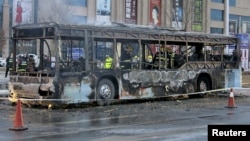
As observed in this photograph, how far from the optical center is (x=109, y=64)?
53.9 feet

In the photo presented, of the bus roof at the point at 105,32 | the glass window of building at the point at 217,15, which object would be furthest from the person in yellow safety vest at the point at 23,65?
the glass window of building at the point at 217,15

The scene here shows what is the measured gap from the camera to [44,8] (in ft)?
85.5

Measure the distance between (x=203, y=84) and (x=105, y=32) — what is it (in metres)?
6.08

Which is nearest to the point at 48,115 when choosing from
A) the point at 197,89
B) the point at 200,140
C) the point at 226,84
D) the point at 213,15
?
the point at 200,140

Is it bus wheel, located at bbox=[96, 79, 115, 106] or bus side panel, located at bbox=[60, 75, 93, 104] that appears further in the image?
bus wheel, located at bbox=[96, 79, 115, 106]

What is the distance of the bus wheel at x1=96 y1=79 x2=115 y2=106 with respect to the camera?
52.4 feet

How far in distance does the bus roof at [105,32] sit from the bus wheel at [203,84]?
1606 mm

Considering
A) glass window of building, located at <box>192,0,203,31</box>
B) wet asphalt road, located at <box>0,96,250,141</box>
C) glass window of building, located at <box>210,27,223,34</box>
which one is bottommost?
wet asphalt road, located at <box>0,96,250,141</box>

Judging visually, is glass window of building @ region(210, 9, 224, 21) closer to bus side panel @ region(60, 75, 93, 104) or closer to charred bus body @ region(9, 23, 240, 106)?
charred bus body @ region(9, 23, 240, 106)

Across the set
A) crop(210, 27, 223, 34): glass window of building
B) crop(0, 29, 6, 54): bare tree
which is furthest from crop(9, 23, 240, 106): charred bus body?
crop(210, 27, 223, 34): glass window of building

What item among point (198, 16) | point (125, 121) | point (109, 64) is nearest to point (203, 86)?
point (109, 64)

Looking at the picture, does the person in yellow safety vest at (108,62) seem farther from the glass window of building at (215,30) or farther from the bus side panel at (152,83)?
the glass window of building at (215,30)

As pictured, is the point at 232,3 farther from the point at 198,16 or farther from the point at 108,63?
the point at 108,63

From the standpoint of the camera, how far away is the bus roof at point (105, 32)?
14781 millimetres
